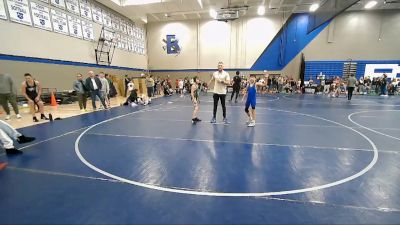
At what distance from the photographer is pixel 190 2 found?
696 inches

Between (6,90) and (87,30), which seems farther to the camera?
(87,30)

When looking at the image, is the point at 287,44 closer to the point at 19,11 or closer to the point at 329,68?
the point at 329,68

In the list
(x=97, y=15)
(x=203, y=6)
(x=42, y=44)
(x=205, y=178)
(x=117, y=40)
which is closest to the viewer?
(x=205, y=178)

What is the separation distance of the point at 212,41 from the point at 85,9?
13.2 m

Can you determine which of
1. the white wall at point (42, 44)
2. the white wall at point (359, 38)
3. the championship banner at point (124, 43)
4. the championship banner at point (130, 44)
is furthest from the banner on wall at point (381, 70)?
the white wall at point (42, 44)

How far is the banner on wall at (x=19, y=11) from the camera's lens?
10.4m

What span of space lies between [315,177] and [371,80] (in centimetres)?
2414

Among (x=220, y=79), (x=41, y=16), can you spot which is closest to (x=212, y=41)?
(x=41, y=16)

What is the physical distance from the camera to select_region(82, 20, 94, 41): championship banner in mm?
Answer: 15132

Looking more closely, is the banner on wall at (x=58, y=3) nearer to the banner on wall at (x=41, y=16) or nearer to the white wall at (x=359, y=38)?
the banner on wall at (x=41, y=16)

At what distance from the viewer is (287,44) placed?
22734mm

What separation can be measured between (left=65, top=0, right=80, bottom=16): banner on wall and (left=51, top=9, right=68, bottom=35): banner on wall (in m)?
0.66

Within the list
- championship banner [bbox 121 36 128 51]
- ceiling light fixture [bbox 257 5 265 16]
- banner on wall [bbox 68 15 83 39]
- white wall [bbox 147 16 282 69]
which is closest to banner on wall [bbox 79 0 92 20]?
banner on wall [bbox 68 15 83 39]

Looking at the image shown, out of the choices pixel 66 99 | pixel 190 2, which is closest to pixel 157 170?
pixel 66 99
